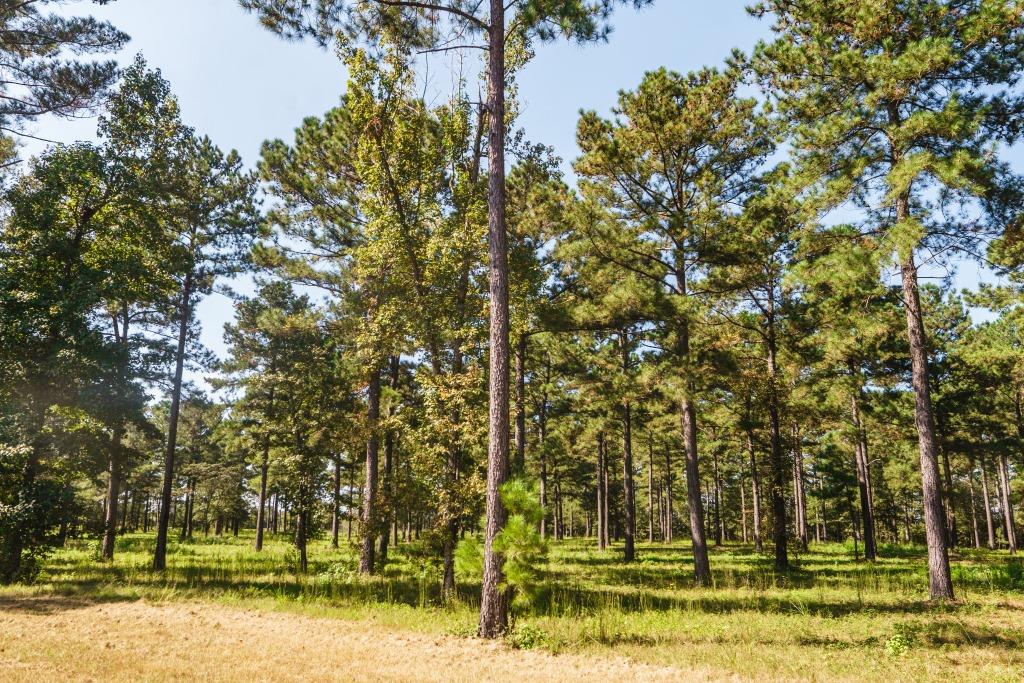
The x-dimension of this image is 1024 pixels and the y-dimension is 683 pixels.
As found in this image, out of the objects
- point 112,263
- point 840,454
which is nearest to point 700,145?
point 112,263

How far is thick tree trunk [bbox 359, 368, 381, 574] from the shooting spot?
44.5ft

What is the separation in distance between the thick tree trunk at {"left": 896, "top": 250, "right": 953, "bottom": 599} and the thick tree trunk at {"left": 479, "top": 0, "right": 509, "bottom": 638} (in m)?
8.74

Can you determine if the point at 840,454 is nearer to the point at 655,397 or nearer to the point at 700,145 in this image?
the point at 655,397

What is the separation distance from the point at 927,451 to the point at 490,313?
10.3 meters

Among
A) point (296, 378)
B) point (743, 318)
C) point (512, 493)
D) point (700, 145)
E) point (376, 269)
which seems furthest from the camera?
point (296, 378)

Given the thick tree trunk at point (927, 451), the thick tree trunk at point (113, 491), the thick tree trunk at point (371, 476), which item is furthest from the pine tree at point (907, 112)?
the thick tree trunk at point (113, 491)

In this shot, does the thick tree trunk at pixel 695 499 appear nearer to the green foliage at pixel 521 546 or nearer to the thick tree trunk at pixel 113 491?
the green foliage at pixel 521 546

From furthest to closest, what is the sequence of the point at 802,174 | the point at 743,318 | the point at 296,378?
the point at 296,378
the point at 743,318
the point at 802,174

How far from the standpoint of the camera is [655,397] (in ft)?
68.1

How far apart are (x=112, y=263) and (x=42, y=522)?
6852 mm

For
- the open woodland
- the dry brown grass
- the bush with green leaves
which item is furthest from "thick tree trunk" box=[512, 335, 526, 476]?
the dry brown grass

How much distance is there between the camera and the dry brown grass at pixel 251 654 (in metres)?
6.62

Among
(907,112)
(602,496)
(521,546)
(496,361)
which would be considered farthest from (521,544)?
(602,496)

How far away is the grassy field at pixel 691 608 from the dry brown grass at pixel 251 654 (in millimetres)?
645
